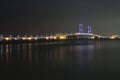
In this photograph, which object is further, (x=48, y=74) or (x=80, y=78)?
(x=48, y=74)

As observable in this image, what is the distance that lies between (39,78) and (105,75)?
6.89 ft

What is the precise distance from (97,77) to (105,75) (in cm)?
42

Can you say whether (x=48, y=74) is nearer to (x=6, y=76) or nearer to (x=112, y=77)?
(x=6, y=76)

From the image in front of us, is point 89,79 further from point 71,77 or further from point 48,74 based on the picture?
point 48,74

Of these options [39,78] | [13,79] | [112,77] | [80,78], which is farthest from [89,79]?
[13,79]

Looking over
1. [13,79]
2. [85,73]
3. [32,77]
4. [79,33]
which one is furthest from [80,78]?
[79,33]

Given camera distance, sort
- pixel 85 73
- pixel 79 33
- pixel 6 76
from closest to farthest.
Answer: pixel 6 76, pixel 85 73, pixel 79 33

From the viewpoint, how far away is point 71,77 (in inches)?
292

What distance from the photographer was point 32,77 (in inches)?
289

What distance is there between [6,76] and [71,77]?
2012mm

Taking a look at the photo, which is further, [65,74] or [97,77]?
[65,74]

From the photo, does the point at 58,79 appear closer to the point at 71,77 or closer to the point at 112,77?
the point at 71,77

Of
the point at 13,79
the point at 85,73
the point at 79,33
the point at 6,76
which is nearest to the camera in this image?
the point at 13,79

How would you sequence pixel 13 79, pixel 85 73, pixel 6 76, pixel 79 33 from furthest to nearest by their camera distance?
pixel 79 33
pixel 85 73
pixel 6 76
pixel 13 79
